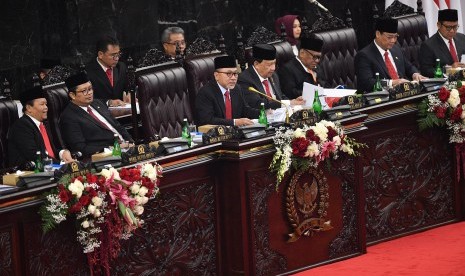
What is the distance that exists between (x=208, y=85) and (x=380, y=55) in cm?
181

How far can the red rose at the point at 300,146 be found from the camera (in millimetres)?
7293

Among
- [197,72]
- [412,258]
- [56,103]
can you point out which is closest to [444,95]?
[412,258]

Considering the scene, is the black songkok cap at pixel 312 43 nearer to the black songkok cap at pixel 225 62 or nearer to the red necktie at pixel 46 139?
the black songkok cap at pixel 225 62

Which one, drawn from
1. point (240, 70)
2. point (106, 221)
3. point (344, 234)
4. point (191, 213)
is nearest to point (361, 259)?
point (344, 234)

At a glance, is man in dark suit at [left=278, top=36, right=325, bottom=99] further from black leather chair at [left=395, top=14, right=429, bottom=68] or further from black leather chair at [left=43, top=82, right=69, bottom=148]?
black leather chair at [left=43, top=82, right=69, bottom=148]

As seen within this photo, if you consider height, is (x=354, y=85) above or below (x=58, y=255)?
above

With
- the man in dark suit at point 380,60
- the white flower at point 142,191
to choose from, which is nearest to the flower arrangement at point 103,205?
the white flower at point 142,191

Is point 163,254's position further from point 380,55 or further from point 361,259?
point 380,55

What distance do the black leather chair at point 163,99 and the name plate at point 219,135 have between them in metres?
1.34

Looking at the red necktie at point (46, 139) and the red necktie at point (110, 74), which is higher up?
the red necktie at point (110, 74)

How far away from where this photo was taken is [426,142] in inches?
332

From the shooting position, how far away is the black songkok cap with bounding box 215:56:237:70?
8406 millimetres

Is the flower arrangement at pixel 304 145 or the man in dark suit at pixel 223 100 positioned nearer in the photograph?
the flower arrangement at pixel 304 145

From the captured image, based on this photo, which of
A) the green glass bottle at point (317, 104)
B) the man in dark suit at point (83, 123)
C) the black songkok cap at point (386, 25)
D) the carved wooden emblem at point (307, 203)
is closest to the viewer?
the carved wooden emblem at point (307, 203)
